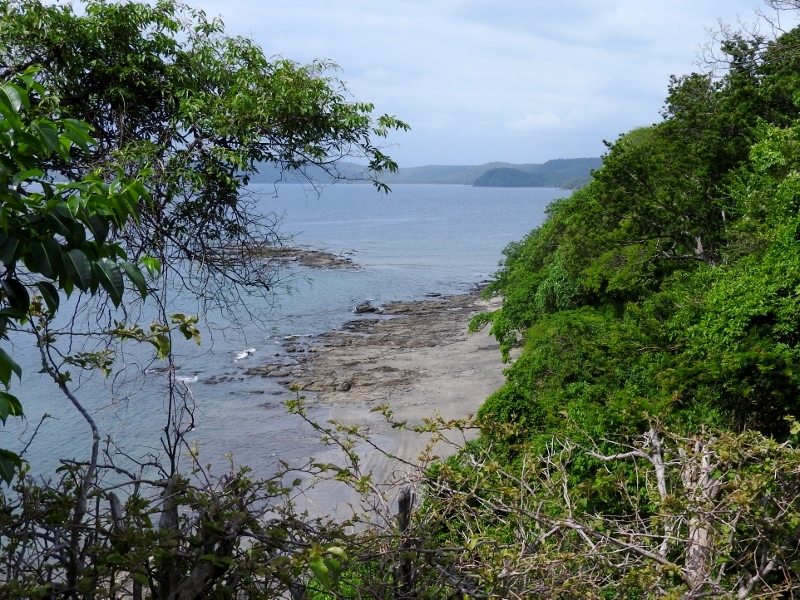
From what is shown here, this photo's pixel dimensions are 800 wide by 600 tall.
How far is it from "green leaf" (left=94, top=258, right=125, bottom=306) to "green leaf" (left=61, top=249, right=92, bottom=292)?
0.05 metres

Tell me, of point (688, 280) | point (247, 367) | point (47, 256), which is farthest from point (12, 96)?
point (247, 367)

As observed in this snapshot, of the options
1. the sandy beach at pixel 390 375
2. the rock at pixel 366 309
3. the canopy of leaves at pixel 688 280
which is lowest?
the sandy beach at pixel 390 375

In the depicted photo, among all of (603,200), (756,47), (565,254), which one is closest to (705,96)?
(756,47)

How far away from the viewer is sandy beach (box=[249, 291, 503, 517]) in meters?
22.0

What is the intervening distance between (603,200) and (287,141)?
1241cm

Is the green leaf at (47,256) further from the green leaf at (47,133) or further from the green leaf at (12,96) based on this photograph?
the green leaf at (12,96)

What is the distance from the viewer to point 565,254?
71.5ft

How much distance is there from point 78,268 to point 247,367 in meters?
28.6

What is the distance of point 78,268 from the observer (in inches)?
98.3

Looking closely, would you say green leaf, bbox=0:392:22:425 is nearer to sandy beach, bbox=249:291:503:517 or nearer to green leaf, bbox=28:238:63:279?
green leaf, bbox=28:238:63:279

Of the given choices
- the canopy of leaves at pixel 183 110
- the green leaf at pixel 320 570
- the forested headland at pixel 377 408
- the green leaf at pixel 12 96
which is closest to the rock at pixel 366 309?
the forested headland at pixel 377 408

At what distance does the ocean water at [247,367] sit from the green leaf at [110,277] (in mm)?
1954

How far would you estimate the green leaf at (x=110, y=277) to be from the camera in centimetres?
256

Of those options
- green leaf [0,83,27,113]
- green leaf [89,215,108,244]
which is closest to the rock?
green leaf [89,215,108,244]
